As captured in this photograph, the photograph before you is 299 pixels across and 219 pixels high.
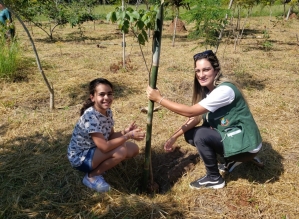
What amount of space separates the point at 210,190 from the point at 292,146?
128 centimetres

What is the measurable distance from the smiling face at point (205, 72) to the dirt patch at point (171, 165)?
3.10ft

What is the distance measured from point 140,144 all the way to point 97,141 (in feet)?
3.14

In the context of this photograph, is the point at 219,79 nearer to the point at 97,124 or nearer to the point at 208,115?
the point at 208,115

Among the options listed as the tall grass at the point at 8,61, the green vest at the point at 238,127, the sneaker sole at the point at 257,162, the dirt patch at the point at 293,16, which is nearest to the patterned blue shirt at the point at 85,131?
the green vest at the point at 238,127

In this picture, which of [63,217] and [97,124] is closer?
[63,217]

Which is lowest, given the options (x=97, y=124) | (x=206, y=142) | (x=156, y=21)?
(x=206, y=142)

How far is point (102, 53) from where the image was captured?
6.92 m

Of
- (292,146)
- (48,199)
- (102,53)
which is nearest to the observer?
(48,199)

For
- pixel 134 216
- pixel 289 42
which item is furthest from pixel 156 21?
pixel 289 42

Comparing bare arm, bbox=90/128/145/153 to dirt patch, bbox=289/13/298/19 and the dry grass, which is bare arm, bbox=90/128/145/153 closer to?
the dry grass

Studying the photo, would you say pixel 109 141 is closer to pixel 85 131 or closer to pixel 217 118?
pixel 85 131

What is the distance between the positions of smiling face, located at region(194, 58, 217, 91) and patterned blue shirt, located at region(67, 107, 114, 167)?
0.84m

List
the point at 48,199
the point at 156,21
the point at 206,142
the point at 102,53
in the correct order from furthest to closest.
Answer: the point at 102,53, the point at 206,142, the point at 48,199, the point at 156,21

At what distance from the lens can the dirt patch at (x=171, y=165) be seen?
249 cm
